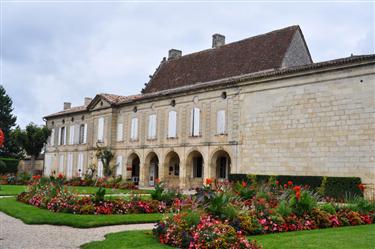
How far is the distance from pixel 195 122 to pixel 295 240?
17.1 metres

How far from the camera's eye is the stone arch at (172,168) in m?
26.4

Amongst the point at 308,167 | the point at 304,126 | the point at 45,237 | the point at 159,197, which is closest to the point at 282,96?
the point at 304,126

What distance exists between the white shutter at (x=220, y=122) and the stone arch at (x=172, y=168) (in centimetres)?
414

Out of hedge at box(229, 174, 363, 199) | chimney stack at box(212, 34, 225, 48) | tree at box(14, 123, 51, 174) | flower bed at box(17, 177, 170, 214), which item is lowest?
flower bed at box(17, 177, 170, 214)

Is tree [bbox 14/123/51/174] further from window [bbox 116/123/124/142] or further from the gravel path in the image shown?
the gravel path

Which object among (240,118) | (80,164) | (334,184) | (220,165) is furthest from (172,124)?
(334,184)

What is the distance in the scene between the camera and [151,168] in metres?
29.1

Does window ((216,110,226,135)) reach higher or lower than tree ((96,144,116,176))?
higher

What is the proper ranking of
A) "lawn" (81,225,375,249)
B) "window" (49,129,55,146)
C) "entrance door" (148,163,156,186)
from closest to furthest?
"lawn" (81,225,375,249), "entrance door" (148,163,156,186), "window" (49,129,55,146)

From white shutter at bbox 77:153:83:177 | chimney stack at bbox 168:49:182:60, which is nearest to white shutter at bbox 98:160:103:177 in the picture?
white shutter at bbox 77:153:83:177

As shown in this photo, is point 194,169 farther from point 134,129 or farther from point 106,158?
point 106,158

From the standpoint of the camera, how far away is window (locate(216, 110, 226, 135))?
898 inches

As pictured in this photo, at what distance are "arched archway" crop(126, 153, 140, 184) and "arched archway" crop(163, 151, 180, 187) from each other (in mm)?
3038

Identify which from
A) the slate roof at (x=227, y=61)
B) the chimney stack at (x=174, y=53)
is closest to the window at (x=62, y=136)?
the slate roof at (x=227, y=61)
